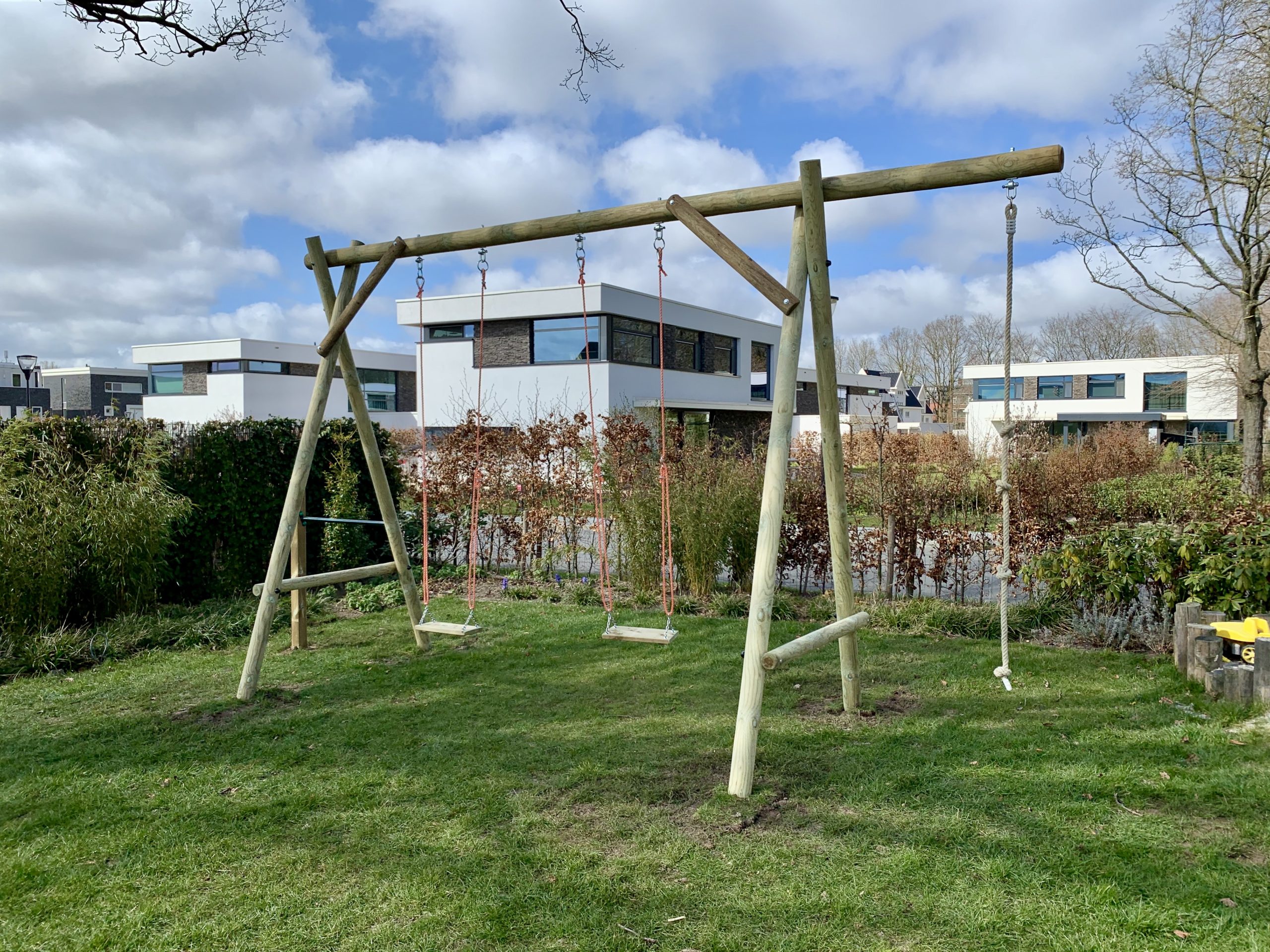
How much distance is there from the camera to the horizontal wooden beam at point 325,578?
543 centimetres

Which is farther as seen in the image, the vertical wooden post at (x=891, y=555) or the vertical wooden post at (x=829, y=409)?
the vertical wooden post at (x=891, y=555)

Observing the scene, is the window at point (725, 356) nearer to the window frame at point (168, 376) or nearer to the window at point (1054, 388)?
the window frame at point (168, 376)

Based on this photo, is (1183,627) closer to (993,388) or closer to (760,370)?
(760,370)

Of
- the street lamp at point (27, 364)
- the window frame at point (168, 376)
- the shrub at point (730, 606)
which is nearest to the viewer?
the shrub at point (730, 606)

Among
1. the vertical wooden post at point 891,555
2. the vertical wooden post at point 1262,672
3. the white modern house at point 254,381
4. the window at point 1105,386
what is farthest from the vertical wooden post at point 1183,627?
the window at point 1105,386

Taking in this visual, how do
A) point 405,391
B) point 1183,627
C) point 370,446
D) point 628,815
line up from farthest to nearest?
point 405,391, point 370,446, point 1183,627, point 628,815

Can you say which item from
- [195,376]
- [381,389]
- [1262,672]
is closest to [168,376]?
[195,376]

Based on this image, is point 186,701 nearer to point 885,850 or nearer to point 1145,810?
point 885,850

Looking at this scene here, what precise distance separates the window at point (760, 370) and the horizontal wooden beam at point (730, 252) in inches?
1033

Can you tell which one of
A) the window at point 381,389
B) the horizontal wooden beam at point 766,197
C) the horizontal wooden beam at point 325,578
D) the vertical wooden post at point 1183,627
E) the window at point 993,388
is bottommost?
the vertical wooden post at point 1183,627

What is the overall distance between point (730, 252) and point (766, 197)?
0.33m

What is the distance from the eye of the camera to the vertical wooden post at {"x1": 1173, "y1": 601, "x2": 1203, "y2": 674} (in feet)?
16.7

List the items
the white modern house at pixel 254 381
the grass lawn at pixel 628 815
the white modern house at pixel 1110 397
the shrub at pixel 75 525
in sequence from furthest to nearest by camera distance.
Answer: the white modern house at pixel 1110 397 → the white modern house at pixel 254 381 → the shrub at pixel 75 525 → the grass lawn at pixel 628 815

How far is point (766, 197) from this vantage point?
4168 mm
